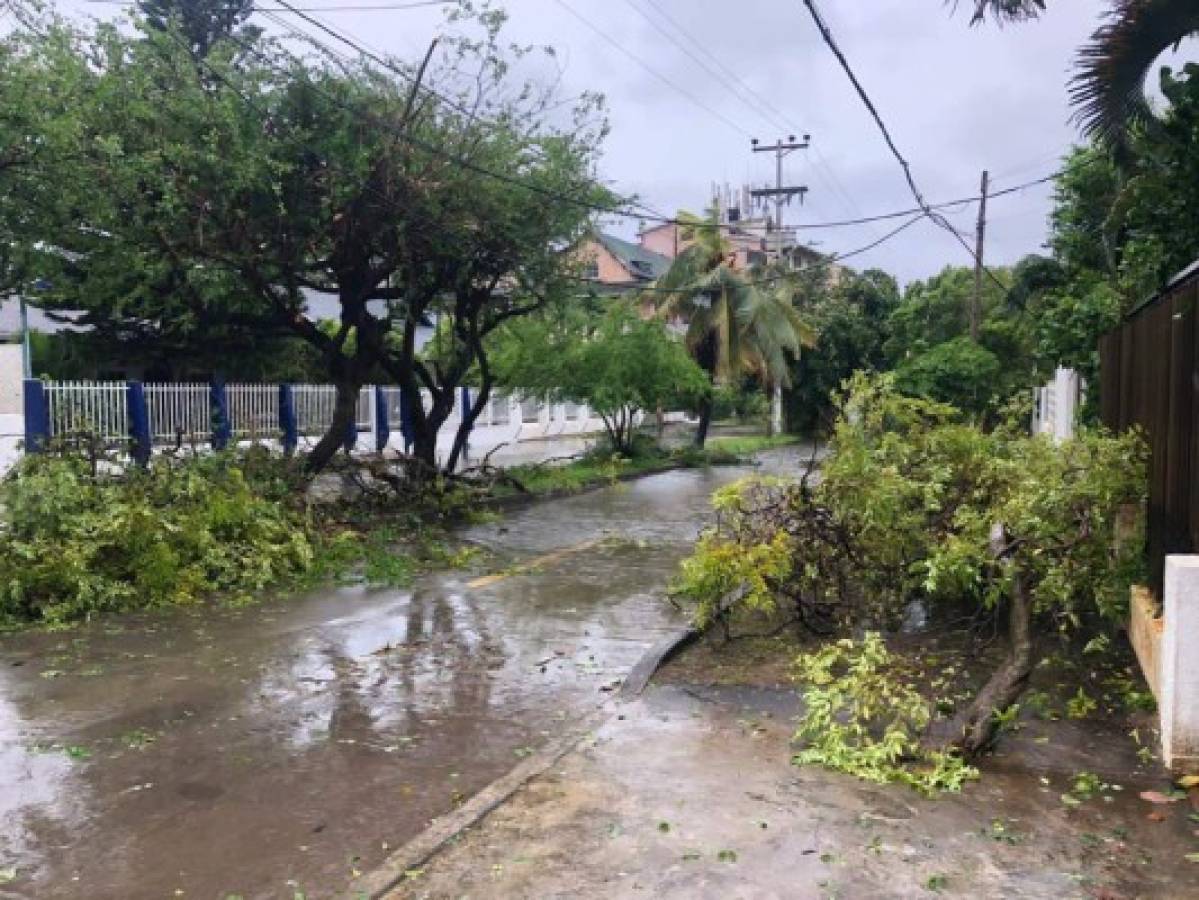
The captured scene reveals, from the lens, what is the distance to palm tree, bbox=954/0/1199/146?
6617mm

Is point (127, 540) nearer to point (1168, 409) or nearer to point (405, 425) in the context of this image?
point (1168, 409)

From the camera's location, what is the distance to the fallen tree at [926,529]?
6523mm

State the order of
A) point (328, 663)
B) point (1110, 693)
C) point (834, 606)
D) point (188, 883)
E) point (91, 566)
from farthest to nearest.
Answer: point (91, 566) < point (834, 606) < point (328, 663) < point (1110, 693) < point (188, 883)

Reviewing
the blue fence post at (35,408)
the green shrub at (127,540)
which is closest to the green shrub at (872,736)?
the green shrub at (127,540)

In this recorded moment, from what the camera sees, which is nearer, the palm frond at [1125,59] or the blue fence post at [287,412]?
the palm frond at [1125,59]

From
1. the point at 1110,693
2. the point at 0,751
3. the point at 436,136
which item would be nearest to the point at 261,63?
the point at 436,136

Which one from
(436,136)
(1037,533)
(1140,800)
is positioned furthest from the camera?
(436,136)

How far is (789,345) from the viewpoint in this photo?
31531 millimetres

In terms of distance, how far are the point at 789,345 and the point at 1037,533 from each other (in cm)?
2562

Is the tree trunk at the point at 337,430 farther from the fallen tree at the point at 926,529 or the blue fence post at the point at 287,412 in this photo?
the fallen tree at the point at 926,529

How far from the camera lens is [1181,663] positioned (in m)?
4.61

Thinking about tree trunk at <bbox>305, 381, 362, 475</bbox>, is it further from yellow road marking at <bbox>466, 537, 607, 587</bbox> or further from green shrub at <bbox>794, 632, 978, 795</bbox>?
green shrub at <bbox>794, 632, 978, 795</bbox>

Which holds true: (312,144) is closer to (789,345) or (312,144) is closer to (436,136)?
(436,136)

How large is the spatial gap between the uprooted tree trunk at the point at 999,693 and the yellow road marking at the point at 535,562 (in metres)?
5.70
